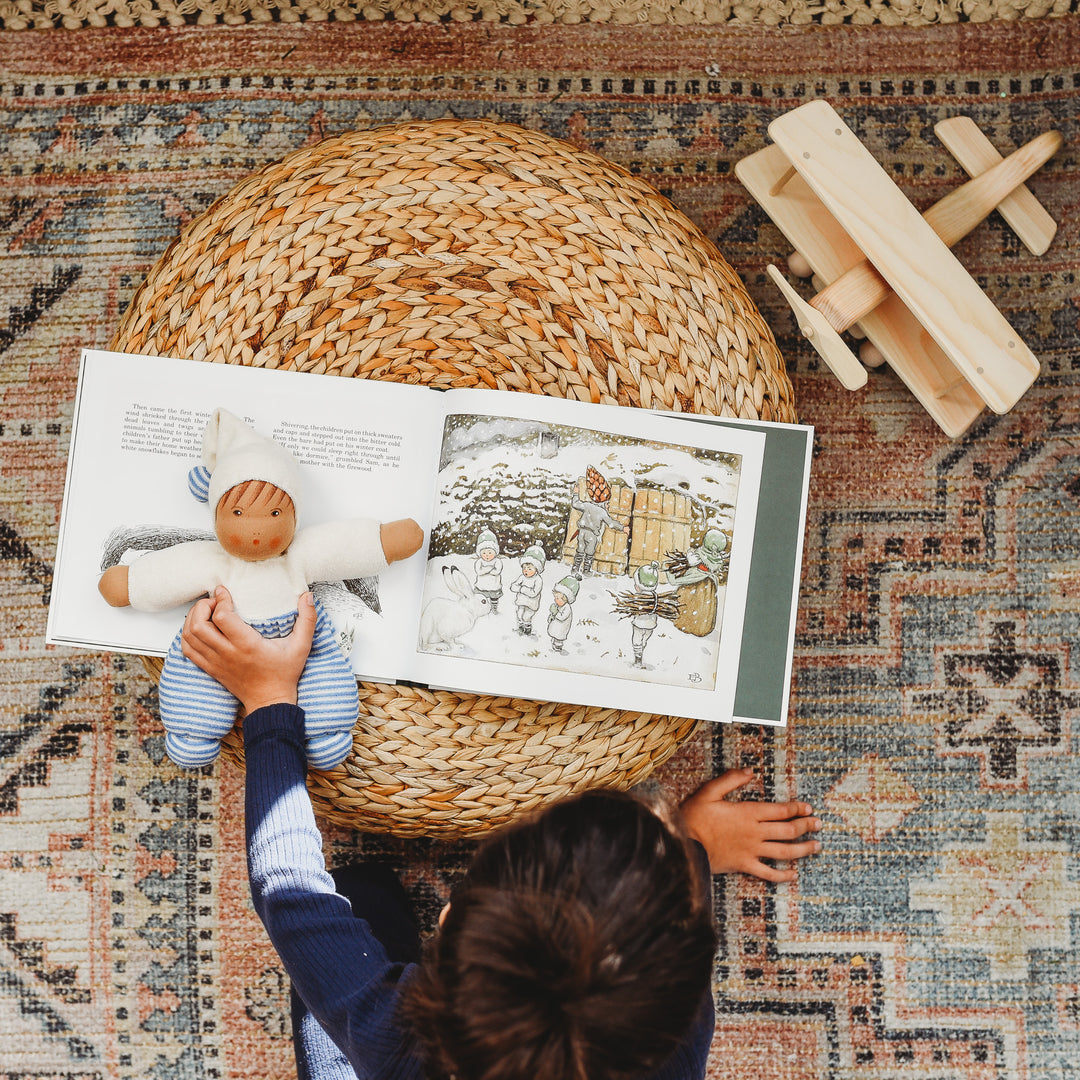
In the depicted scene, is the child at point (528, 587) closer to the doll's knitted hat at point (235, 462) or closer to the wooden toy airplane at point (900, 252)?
the doll's knitted hat at point (235, 462)

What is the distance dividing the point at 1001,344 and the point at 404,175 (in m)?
0.50

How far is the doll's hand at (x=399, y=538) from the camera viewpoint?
0.70m

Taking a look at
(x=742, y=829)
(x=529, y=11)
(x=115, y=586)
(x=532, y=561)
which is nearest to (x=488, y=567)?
(x=532, y=561)

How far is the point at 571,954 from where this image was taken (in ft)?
1.55

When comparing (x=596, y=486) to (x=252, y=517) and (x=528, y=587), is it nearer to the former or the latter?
(x=528, y=587)

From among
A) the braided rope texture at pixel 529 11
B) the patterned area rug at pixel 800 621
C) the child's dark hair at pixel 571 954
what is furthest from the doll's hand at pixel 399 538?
the braided rope texture at pixel 529 11

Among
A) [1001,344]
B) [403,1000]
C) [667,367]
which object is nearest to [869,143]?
[1001,344]

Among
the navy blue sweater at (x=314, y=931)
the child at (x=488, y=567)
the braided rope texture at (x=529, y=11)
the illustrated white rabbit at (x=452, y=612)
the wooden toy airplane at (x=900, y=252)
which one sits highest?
the braided rope texture at (x=529, y=11)

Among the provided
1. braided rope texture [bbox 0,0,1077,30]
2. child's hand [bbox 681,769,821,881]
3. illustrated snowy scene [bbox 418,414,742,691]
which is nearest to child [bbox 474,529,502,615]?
illustrated snowy scene [bbox 418,414,742,691]

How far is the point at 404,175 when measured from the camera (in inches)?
28.5

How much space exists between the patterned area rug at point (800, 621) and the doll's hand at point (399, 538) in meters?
0.35

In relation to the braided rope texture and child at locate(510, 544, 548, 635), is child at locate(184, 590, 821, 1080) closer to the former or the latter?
child at locate(510, 544, 548, 635)

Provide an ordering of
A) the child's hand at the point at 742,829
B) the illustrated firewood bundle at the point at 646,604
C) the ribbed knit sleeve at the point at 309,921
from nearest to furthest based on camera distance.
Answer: the ribbed knit sleeve at the point at 309,921, the illustrated firewood bundle at the point at 646,604, the child's hand at the point at 742,829

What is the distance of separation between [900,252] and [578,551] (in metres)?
0.36
